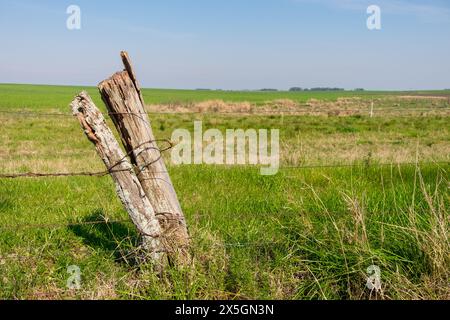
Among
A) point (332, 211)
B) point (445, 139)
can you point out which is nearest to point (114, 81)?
point (332, 211)

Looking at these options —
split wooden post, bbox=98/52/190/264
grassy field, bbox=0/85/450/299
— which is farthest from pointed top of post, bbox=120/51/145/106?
grassy field, bbox=0/85/450/299

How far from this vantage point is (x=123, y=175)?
3.43 metres

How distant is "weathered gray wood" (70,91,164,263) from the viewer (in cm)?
338

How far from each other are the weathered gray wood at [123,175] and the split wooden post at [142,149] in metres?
0.07

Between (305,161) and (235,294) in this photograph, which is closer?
(235,294)

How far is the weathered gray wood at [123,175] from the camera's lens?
3379mm

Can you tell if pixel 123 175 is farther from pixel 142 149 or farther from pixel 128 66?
pixel 128 66

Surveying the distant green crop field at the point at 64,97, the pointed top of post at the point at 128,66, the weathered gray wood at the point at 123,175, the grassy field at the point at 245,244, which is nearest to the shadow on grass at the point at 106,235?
the grassy field at the point at 245,244

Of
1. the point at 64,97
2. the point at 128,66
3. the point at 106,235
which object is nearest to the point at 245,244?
the point at 106,235

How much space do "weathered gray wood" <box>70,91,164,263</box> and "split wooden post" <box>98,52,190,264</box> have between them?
0.23 ft

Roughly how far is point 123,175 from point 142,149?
25 cm

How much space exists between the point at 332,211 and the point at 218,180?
8.09 feet

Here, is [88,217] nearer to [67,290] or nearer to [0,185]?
[67,290]

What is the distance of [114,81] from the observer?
344cm
